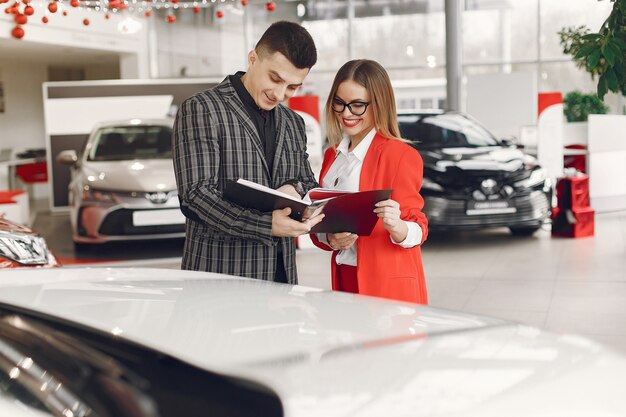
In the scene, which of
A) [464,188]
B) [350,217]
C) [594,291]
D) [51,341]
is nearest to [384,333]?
[51,341]

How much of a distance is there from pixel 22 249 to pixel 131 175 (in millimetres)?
3867

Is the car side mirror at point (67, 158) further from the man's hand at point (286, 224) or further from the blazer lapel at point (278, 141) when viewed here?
the man's hand at point (286, 224)

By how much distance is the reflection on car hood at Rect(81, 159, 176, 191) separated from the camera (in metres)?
8.32

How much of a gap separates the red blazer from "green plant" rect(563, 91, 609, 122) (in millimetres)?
15204

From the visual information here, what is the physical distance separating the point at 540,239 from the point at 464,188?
4.37ft

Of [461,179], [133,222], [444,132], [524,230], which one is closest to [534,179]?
[524,230]

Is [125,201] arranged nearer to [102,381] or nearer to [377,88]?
[377,88]

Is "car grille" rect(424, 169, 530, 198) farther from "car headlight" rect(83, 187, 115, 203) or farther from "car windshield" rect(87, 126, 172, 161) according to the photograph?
"car headlight" rect(83, 187, 115, 203)

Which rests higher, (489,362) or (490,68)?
(490,68)

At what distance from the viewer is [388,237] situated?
2.74m

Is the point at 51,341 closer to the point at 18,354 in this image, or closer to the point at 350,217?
the point at 18,354

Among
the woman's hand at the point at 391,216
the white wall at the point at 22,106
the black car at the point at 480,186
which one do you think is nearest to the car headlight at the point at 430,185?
the black car at the point at 480,186

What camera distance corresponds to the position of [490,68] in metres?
19.6

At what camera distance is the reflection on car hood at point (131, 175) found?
8320mm
